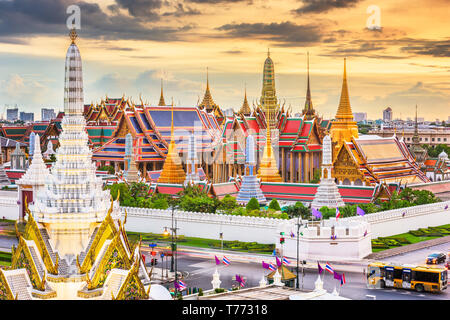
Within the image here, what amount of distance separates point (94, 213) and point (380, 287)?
12167mm

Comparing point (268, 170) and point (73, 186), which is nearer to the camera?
point (73, 186)

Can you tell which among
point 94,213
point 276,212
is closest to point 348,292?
point 94,213

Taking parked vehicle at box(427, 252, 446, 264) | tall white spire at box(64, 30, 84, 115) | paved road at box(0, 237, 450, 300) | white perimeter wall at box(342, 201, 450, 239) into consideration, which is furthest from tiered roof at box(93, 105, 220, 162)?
tall white spire at box(64, 30, 84, 115)

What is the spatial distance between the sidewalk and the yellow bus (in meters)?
5.97

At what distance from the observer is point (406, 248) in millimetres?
35500

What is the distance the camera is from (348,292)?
26.2m

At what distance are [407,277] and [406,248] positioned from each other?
356 inches

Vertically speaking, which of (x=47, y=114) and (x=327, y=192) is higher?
(x=47, y=114)

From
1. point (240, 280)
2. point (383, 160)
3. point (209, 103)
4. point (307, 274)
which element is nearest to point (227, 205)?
point (307, 274)

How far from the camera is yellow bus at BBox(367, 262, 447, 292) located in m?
26.2

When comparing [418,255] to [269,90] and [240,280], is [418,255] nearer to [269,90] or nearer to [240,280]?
[240,280]

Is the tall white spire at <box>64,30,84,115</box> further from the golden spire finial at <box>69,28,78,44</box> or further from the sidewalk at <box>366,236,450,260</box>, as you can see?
the sidewalk at <box>366,236,450,260</box>

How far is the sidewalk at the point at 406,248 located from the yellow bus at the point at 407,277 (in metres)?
5.97
